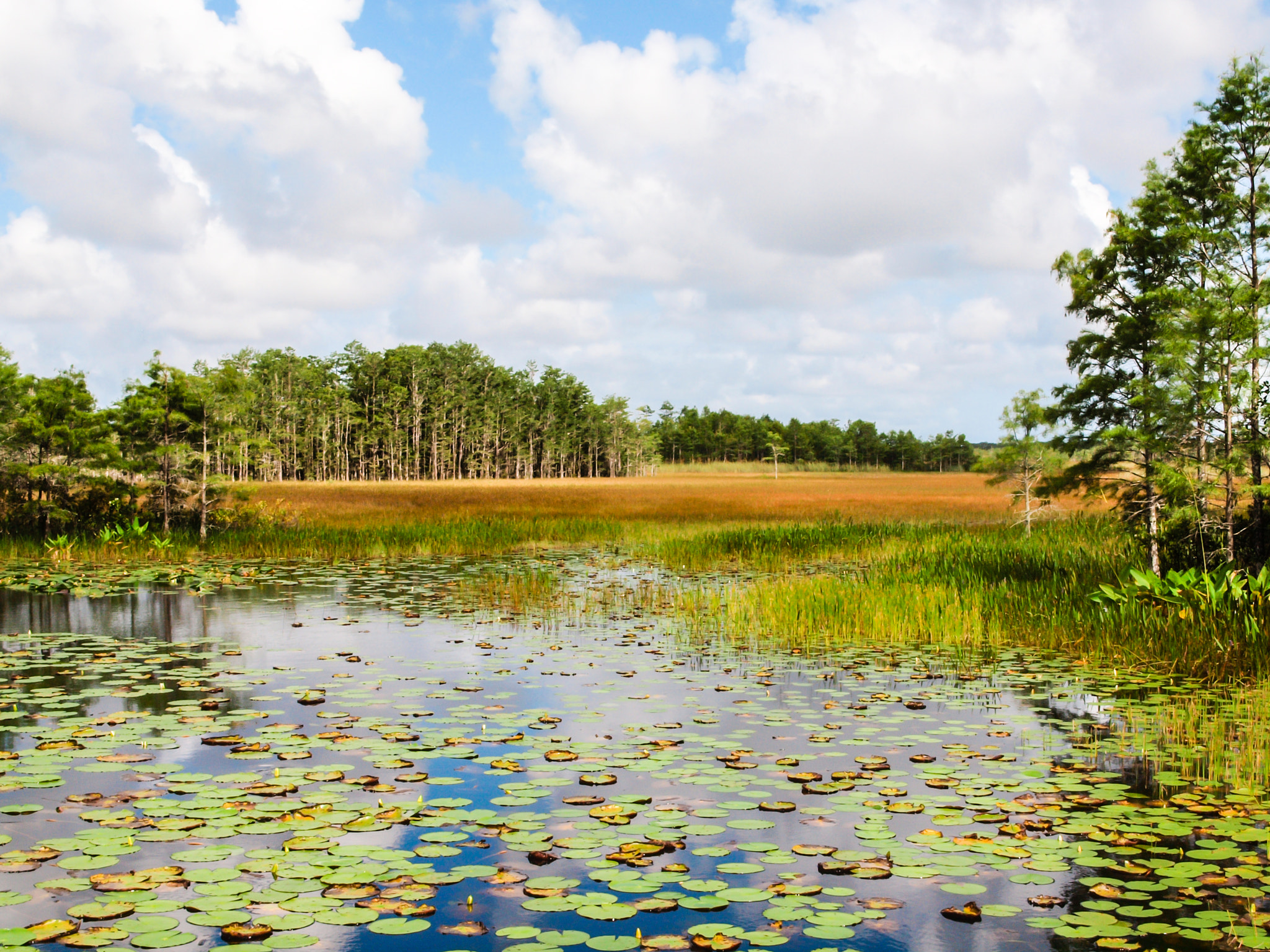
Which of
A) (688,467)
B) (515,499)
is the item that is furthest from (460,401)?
(515,499)

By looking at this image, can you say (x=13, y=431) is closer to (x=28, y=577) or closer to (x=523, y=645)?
(x=28, y=577)

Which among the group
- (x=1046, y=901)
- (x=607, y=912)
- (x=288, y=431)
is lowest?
(x=1046, y=901)

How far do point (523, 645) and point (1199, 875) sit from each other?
326 inches

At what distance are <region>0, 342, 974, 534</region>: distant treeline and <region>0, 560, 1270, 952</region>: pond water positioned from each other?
1512 cm

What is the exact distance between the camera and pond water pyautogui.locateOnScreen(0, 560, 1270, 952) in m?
4.16

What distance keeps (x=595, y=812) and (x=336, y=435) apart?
10334 cm

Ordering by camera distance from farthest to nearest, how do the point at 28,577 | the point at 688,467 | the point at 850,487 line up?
the point at 688,467, the point at 850,487, the point at 28,577

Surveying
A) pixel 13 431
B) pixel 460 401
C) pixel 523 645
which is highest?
pixel 460 401

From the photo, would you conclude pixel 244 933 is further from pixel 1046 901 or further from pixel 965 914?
pixel 1046 901

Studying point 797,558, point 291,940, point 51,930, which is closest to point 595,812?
point 291,940

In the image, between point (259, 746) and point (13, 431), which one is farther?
point (13, 431)

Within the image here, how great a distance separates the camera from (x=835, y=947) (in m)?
4.00

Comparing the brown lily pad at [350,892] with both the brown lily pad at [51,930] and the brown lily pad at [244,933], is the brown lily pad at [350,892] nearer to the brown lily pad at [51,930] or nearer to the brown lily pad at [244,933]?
the brown lily pad at [244,933]

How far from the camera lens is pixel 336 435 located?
10250 centimetres
